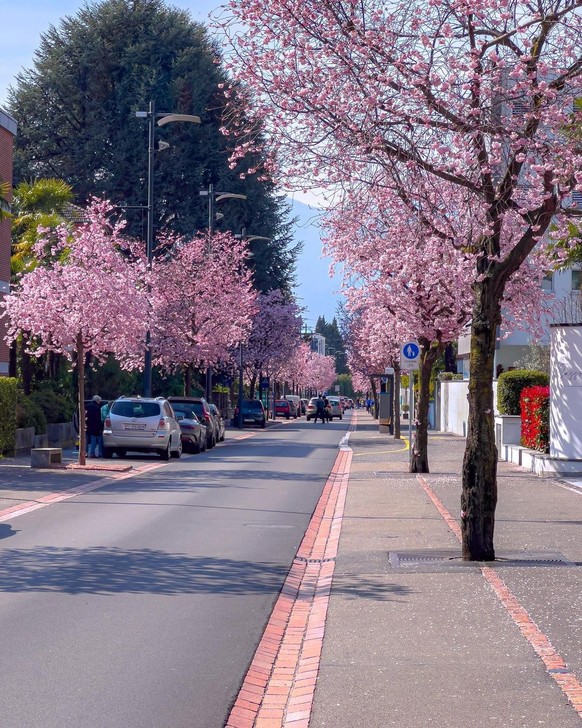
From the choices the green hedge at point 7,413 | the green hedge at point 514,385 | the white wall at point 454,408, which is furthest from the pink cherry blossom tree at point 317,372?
the green hedge at point 7,413

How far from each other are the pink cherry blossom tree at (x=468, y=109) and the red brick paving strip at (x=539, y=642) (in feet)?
4.83

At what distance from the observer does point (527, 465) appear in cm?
2705

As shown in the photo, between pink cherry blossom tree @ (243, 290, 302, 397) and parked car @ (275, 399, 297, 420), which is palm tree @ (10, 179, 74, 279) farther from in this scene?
parked car @ (275, 399, 297, 420)

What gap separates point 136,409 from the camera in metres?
30.4

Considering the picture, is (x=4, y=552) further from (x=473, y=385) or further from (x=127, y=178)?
(x=127, y=178)

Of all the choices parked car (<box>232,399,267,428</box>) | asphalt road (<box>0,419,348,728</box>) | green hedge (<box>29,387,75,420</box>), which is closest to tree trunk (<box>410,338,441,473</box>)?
asphalt road (<box>0,419,348,728</box>)

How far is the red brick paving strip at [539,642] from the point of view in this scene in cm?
657

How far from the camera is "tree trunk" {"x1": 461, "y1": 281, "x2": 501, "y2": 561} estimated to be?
1185cm

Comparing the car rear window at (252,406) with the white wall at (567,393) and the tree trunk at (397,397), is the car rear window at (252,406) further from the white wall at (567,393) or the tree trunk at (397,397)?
the white wall at (567,393)

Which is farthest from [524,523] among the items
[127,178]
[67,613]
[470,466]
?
[127,178]

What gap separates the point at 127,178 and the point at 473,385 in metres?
43.6

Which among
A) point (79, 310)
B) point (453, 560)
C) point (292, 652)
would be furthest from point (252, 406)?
point (292, 652)

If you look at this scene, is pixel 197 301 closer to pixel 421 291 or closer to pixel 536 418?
pixel 536 418

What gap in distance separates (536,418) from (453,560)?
1515cm
